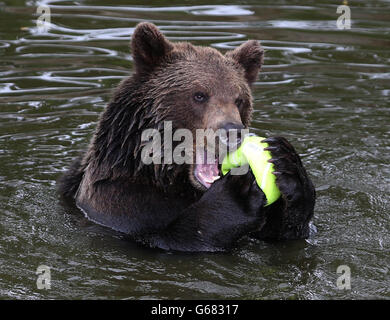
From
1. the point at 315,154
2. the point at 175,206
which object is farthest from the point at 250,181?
the point at 315,154

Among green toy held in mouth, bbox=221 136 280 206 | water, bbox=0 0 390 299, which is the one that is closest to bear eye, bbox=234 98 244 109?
green toy held in mouth, bbox=221 136 280 206

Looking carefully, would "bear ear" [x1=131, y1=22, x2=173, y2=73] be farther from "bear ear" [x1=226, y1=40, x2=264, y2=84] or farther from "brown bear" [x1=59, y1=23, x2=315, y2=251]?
→ "bear ear" [x1=226, y1=40, x2=264, y2=84]

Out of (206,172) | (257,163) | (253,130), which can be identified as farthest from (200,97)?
(253,130)

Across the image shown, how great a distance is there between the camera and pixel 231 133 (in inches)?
287

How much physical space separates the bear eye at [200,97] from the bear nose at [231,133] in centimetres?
45

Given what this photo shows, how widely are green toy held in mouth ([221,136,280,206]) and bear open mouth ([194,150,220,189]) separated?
19cm

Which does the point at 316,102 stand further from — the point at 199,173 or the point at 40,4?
the point at 40,4

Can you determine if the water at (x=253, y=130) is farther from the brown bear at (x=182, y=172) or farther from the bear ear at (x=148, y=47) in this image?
the bear ear at (x=148, y=47)

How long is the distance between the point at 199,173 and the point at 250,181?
540 millimetres

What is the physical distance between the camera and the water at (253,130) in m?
6.96

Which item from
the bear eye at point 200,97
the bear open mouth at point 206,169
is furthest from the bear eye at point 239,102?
the bear open mouth at point 206,169

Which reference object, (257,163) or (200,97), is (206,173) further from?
(200,97)

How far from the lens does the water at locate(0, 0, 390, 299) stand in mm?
6957
